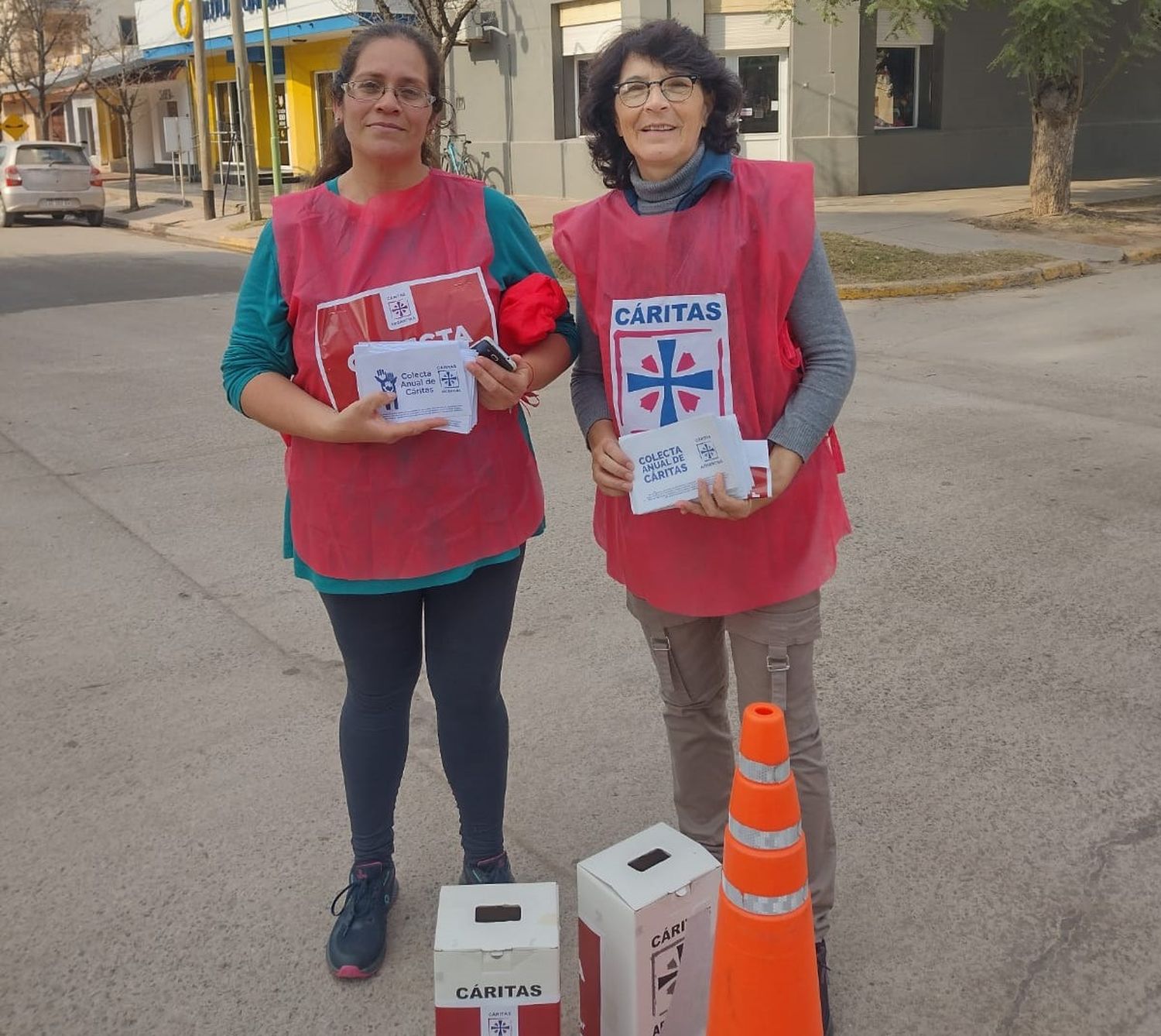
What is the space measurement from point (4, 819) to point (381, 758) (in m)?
1.29

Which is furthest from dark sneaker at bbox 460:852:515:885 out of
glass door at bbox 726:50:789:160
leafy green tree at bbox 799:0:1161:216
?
glass door at bbox 726:50:789:160

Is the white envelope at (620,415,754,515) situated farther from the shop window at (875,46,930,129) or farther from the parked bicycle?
the parked bicycle

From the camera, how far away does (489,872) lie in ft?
9.39

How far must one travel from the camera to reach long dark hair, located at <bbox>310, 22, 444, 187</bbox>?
2.47 metres


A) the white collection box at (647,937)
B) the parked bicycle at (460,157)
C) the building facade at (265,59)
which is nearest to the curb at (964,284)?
the white collection box at (647,937)

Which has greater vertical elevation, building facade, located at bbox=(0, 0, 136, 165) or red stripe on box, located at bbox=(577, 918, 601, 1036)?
building facade, located at bbox=(0, 0, 136, 165)

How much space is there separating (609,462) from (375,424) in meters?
0.46

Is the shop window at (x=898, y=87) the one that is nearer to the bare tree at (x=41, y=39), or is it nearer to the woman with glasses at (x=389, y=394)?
the woman with glasses at (x=389, y=394)

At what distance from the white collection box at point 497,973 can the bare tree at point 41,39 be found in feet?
103

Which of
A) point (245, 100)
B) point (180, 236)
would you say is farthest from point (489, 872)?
point (180, 236)

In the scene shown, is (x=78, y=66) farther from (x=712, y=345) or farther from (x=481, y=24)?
(x=712, y=345)

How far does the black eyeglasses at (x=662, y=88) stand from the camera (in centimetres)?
232

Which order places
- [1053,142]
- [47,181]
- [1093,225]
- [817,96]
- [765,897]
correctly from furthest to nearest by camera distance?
[47,181]
[817,96]
[1053,142]
[1093,225]
[765,897]

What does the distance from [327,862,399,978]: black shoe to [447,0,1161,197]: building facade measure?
1719 centimetres
